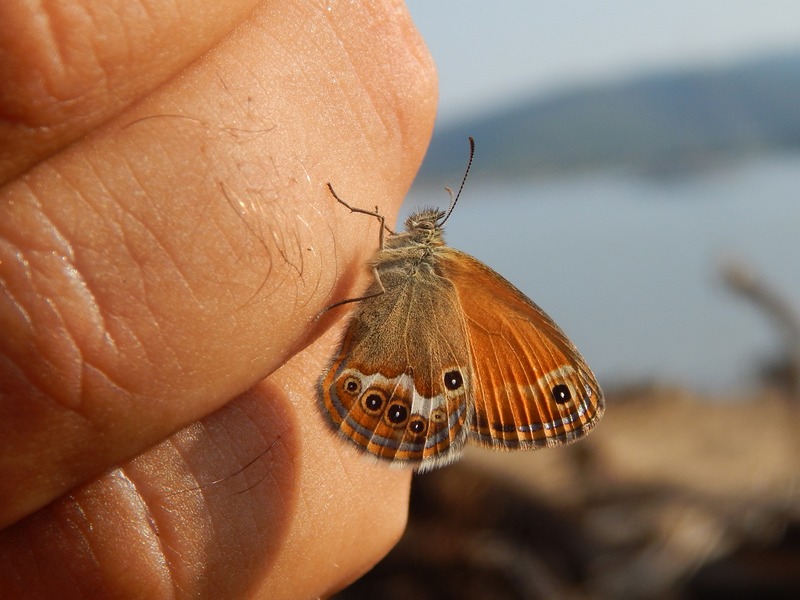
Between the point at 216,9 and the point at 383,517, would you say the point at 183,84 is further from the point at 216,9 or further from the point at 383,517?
the point at 383,517

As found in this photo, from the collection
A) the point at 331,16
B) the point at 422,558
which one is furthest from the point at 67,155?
the point at 422,558

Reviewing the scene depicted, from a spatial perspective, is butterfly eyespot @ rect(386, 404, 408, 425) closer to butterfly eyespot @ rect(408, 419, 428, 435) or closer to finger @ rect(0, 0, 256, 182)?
butterfly eyespot @ rect(408, 419, 428, 435)

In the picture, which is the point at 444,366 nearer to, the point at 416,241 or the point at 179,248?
the point at 416,241

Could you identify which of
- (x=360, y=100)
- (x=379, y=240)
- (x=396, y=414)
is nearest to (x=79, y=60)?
(x=360, y=100)

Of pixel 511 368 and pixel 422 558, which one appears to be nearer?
pixel 511 368

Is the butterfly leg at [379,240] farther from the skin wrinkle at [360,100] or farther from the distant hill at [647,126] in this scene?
the distant hill at [647,126]

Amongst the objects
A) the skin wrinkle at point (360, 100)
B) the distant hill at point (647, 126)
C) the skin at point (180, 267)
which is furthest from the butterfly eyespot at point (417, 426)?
the distant hill at point (647, 126)

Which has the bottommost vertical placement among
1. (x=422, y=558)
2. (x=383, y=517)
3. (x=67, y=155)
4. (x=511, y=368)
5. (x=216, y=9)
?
(x=422, y=558)
